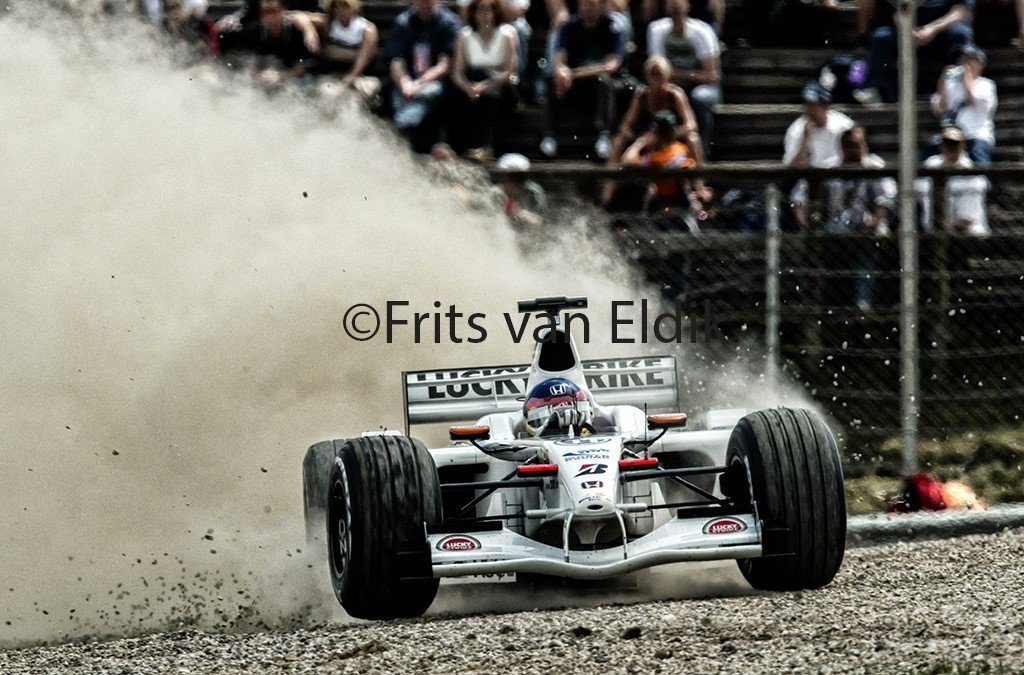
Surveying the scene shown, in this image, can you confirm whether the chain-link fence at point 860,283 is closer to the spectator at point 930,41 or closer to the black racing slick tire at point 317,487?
the black racing slick tire at point 317,487

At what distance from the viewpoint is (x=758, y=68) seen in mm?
14031

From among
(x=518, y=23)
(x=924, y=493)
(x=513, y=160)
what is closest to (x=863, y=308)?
(x=924, y=493)

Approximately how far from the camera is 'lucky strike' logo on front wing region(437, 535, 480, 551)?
7438 mm

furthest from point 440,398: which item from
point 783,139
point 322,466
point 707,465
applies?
point 783,139

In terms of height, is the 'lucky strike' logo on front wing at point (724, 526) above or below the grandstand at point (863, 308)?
below

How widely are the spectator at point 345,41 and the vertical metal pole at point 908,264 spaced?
13.2ft

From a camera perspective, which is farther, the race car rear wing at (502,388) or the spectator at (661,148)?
the spectator at (661,148)

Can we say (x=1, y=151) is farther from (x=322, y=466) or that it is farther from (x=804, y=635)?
(x=804, y=635)

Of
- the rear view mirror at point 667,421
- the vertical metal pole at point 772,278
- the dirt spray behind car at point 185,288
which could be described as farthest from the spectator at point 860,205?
the rear view mirror at point 667,421

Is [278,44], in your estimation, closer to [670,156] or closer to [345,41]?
[345,41]

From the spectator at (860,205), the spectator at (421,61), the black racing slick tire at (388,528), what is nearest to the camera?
the black racing slick tire at (388,528)

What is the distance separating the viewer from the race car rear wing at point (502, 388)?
9.31m

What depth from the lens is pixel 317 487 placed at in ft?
29.9

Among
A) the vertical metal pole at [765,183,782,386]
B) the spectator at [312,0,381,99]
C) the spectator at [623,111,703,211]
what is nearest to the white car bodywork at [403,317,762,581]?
the vertical metal pole at [765,183,782,386]
